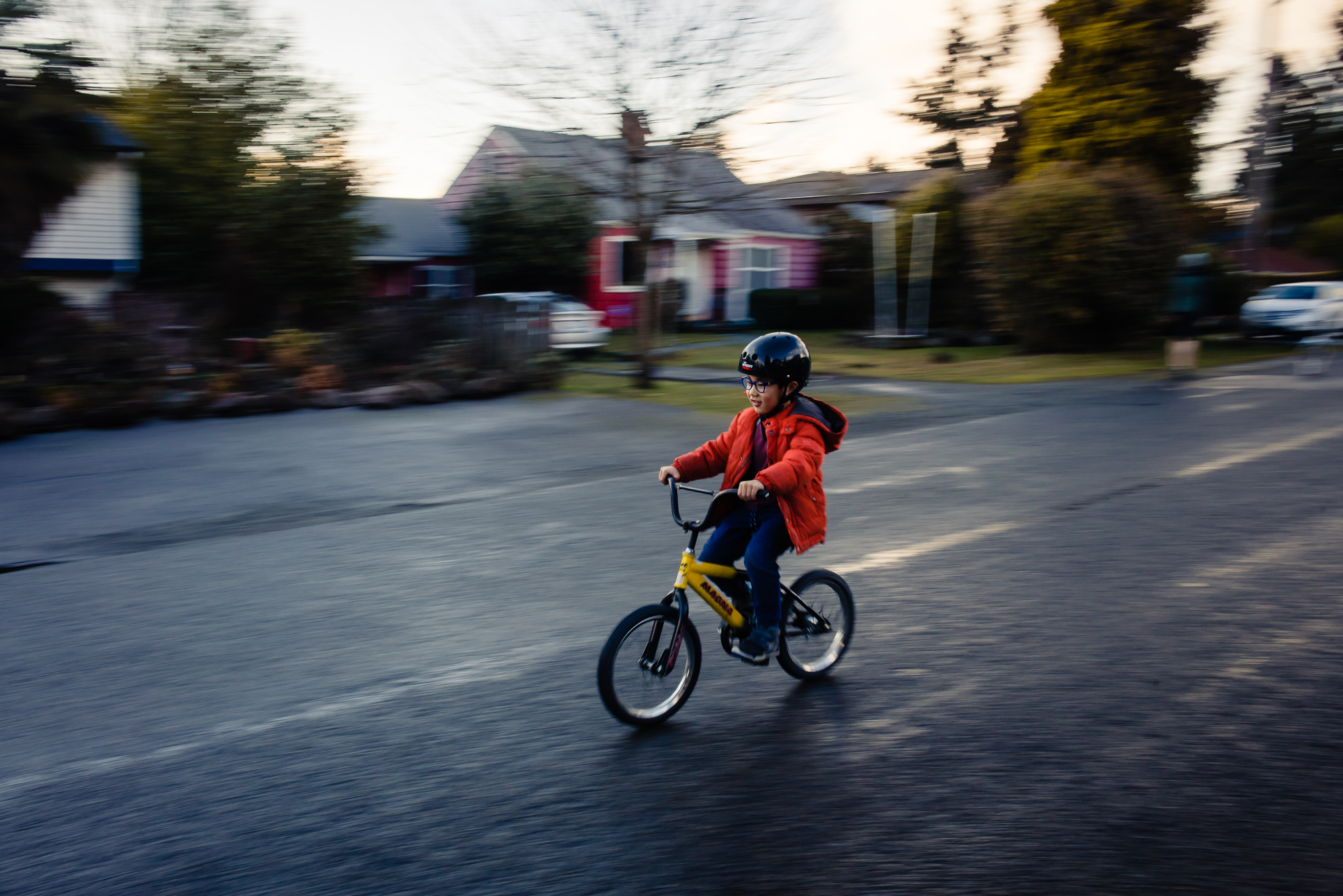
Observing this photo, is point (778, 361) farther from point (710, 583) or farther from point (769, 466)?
point (710, 583)

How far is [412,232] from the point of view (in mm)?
32719

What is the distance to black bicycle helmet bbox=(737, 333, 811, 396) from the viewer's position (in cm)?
425

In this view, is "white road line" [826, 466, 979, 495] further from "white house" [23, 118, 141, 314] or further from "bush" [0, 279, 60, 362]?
"white house" [23, 118, 141, 314]

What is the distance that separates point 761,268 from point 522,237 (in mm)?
9265

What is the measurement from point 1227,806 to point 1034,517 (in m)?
4.62

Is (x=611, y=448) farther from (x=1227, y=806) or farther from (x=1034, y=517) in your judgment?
(x=1227, y=806)

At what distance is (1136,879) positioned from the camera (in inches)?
122

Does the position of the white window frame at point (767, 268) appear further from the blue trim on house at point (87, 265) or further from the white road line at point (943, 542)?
the white road line at point (943, 542)

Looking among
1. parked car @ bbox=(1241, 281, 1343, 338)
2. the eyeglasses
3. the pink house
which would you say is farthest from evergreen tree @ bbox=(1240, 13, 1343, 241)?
the eyeglasses

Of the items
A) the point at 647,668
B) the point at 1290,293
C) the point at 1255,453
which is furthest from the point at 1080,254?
the point at 647,668

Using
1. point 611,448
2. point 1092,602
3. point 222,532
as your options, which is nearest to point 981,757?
point 1092,602

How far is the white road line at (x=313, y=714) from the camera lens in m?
3.85

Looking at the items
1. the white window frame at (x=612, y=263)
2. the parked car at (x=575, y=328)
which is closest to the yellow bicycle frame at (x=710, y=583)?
the parked car at (x=575, y=328)

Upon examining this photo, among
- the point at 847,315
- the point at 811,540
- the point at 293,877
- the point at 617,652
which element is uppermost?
the point at 847,315
